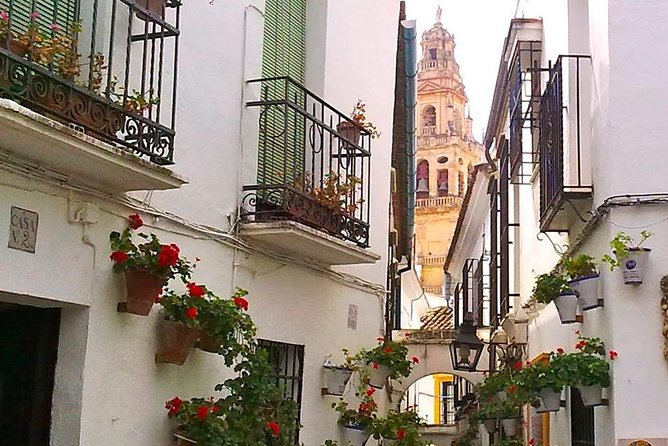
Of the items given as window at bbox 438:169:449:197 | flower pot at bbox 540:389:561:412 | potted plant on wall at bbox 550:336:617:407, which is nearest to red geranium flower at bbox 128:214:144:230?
potted plant on wall at bbox 550:336:617:407

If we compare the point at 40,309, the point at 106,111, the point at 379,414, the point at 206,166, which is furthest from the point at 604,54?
the point at 379,414

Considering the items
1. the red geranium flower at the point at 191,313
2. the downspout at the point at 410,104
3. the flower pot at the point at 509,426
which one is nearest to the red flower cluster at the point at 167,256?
the red geranium flower at the point at 191,313

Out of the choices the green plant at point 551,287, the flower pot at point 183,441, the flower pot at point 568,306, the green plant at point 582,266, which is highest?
the green plant at point 582,266

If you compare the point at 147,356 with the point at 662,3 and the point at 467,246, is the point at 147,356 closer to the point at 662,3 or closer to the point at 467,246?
the point at 662,3

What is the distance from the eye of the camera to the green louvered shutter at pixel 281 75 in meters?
8.75

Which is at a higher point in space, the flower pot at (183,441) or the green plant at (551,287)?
the green plant at (551,287)

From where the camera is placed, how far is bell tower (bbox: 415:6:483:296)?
54.7 metres

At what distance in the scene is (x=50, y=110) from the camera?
18.2 feet

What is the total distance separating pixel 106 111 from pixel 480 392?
6.72 meters

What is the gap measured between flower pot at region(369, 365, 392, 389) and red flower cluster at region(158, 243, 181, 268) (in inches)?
161

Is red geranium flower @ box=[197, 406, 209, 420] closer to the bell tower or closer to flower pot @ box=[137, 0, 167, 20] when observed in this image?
flower pot @ box=[137, 0, 167, 20]

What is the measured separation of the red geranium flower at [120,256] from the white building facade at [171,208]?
0.28 feet

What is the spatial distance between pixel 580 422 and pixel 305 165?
3322mm

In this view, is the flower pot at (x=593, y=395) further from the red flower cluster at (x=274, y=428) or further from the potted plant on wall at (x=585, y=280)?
A: the red flower cluster at (x=274, y=428)
